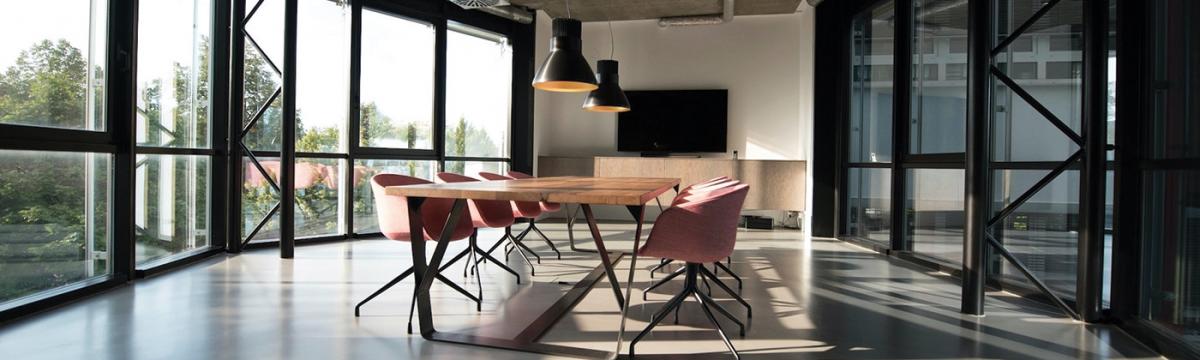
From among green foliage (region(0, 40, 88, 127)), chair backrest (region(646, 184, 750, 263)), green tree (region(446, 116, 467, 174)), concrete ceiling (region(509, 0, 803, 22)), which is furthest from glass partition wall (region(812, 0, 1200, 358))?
green foliage (region(0, 40, 88, 127))

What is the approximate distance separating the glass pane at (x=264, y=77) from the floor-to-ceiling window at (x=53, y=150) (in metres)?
1.65

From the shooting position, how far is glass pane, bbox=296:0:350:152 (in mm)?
5961

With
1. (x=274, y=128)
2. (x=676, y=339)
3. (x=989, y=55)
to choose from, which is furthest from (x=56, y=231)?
(x=989, y=55)

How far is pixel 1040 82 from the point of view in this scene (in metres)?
3.84

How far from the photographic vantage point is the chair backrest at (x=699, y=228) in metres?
2.76

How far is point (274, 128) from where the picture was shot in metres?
5.78

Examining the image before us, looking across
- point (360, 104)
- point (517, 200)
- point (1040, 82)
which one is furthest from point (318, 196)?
point (1040, 82)

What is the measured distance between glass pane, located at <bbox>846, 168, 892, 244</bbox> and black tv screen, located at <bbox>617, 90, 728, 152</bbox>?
1.97m

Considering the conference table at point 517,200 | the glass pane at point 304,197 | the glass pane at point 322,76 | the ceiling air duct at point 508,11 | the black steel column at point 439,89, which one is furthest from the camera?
the ceiling air duct at point 508,11

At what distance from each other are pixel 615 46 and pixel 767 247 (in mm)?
3811

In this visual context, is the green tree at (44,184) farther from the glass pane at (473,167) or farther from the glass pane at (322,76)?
the glass pane at (473,167)

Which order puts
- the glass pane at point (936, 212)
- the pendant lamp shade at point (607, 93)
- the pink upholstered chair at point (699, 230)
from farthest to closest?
1. the pendant lamp shade at point (607, 93)
2. the glass pane at point (936, 212)
3. the pink upholstered chair at point (699, 230)

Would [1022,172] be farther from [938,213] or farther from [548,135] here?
[548,135]

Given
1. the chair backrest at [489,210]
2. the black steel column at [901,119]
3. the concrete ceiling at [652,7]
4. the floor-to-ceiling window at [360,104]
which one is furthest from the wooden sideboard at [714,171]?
the chair backrest at [489,210]
